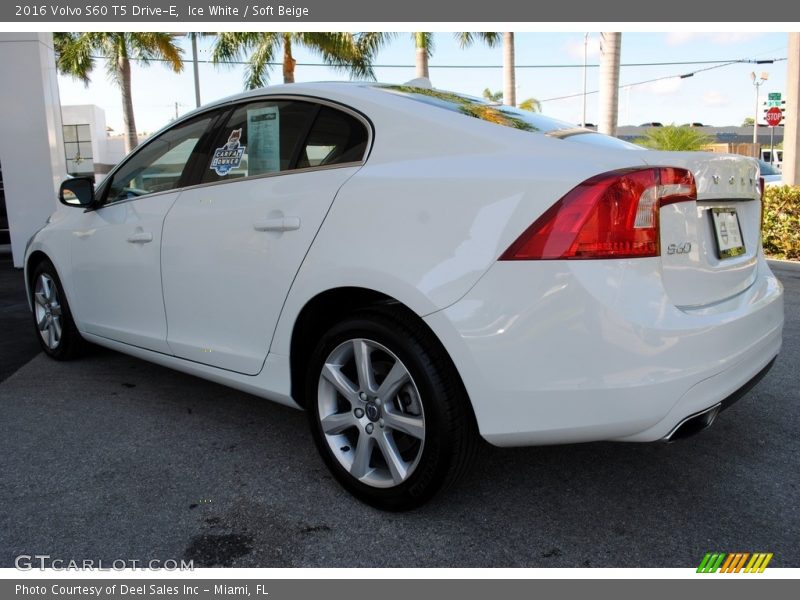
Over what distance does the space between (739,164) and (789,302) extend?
4.31m

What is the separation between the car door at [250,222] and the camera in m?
2.66

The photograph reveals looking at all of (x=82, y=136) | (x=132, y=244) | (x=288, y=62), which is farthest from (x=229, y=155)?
(x=82, y=136)

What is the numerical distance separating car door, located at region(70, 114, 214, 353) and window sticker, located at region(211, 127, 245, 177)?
0.22 metres

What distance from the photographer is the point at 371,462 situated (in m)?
2.60

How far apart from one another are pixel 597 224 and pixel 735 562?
3.89 feet

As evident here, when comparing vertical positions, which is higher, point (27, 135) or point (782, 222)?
point (27, 135)

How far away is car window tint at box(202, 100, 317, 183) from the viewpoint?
2902mm

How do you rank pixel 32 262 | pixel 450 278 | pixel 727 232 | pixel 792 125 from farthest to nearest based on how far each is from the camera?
pixel 792 125 → pixel 32 262 → pixel 727 232 → pixel 450 278

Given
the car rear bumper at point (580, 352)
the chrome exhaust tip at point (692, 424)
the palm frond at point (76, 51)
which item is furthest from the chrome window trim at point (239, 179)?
the palm frond at point (76, 51)

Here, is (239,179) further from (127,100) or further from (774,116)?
(127,100)

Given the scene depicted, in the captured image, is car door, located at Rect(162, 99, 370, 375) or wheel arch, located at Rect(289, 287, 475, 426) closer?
wheel arch, located at Rect(289, 287, 475, 426)

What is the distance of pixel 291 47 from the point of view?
64.3ft

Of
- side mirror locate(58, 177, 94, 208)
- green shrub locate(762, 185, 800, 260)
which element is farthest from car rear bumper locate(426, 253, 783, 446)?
green shrub locate(762, 185, 800, 260)

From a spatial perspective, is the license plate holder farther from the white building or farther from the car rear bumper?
the white building
